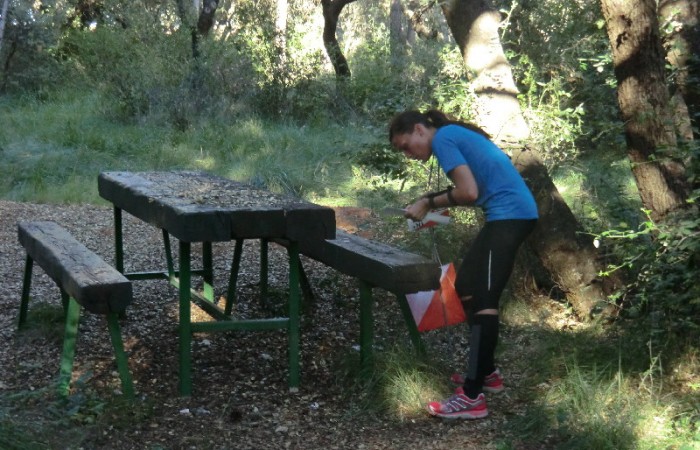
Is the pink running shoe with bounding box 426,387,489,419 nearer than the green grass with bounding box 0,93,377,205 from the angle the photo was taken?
Yes

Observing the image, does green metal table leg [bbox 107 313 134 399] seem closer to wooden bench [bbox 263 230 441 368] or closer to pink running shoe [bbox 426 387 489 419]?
wooden bench [bbox 263 230 441 368]

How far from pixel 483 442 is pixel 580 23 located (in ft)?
19.0

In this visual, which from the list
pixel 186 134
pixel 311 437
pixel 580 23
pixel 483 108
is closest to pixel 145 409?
pixel 311 437

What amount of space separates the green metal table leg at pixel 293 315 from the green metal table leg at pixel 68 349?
110cm

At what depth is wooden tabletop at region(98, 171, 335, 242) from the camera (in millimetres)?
4496

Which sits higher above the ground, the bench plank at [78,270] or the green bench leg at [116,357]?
the bench plank at [78,270]

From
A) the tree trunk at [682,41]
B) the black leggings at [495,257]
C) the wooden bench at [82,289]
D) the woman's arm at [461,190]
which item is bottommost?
the wooden bench at [82,289]

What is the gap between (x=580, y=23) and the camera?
29.6 feet

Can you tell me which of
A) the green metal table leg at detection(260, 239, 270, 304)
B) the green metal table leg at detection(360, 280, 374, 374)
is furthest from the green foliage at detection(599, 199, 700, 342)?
the green metal table leg at detection(260, 239, 270, 304)

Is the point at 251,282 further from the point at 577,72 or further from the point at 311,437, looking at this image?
the point at 577,72

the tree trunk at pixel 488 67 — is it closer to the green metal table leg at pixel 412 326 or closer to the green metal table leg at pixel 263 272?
the green metal table leg at pixel 263 272

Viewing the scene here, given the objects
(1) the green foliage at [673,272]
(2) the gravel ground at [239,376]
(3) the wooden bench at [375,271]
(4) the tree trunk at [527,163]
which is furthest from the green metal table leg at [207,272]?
(1) the green foliage at [673,272]

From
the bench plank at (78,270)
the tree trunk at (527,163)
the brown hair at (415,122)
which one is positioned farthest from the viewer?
the tree trunk at (527,163)

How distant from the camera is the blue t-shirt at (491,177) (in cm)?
449
